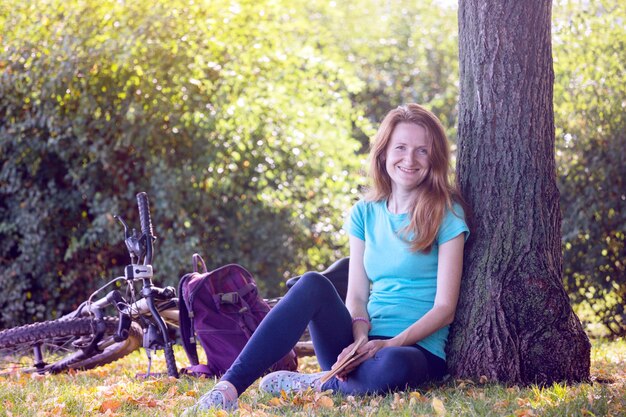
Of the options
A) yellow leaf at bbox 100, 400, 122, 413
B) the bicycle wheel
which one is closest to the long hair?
yellow leaf at bbox 100, 400, 122, 413

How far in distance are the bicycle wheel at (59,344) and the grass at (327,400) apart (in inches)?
14.7

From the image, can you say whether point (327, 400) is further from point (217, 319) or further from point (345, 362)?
point (217, 319)

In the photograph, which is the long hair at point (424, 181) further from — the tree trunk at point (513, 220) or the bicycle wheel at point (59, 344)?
the bicycle wheel at point (59, 344)

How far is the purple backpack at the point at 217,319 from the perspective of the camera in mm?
4699

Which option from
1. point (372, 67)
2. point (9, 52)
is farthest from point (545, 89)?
point (372, 67)

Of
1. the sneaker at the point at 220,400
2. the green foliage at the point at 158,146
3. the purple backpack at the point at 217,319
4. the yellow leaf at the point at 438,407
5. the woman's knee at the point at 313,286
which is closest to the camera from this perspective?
the yellow leaf at the point at 438,407

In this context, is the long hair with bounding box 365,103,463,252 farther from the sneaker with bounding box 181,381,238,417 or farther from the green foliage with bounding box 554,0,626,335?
the green foliage with bounding box 554,0,626,335

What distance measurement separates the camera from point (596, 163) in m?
6.54

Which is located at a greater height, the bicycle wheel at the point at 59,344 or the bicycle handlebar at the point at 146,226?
the bicycle handlebar at the point at 146,226

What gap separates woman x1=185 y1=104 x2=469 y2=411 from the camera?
3826mm

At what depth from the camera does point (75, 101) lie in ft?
23.1

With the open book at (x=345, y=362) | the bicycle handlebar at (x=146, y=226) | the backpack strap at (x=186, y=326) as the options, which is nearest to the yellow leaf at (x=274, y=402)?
the open book at (x=345, y=362)

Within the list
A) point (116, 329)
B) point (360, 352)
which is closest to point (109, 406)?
point (360, 352)

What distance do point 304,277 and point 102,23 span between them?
3.69 metres
